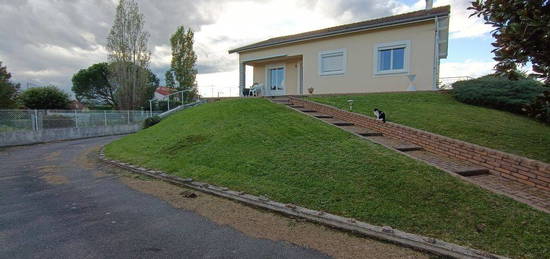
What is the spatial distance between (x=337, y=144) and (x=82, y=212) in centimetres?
516

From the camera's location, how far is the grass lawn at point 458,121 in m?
5.71

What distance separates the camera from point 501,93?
10.2m

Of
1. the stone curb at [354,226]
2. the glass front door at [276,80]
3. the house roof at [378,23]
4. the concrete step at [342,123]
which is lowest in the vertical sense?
the stone curb at [354,226]

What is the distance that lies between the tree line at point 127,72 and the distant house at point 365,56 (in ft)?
30.6

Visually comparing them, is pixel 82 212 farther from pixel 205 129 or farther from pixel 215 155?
pixel 205 129

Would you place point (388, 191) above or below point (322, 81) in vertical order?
below

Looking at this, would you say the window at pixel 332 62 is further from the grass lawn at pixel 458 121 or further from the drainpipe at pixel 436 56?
the drainpipe at pixel 436 56

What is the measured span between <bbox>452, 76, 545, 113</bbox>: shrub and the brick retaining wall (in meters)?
5.95

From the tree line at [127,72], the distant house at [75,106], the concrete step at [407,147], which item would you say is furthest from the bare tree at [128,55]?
the concrete step at [407,147]

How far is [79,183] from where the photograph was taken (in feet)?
20.0

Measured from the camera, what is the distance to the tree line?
20266mm

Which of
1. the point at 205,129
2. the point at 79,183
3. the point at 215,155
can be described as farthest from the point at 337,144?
the point at 79,183

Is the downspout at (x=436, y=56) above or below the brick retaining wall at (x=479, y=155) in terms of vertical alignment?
above

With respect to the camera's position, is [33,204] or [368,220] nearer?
[368,220]
